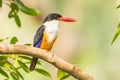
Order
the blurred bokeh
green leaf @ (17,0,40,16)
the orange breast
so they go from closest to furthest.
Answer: green leaf @ (17,0,40,16), the orange breast, the blurred bokeh

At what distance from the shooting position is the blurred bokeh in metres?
10.1

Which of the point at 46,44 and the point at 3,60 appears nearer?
the point at 3,60

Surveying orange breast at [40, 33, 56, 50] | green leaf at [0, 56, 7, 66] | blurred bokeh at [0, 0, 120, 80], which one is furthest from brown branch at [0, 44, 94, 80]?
blurred bokeh at [0, 0, 120, 80]

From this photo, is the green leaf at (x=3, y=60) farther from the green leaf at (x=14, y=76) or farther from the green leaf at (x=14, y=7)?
the green leaf at (x=14, y=7)

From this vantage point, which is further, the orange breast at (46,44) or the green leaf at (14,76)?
the orange breast at (46,44)

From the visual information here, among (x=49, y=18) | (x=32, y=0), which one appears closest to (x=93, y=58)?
(x=32, y=0)

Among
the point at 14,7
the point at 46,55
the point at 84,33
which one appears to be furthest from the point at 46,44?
the point at 84,33

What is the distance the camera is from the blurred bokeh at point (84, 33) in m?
10.1

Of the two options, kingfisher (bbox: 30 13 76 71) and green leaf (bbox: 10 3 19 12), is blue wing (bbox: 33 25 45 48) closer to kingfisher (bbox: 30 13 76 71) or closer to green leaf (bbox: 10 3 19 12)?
kingfisher (bbox: 30 13 76 71)

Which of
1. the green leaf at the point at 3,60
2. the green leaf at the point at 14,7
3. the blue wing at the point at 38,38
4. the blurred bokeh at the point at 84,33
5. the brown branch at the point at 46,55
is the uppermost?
the green leaf at the point at 14,7

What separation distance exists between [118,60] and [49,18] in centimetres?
634

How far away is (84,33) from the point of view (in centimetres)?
1181

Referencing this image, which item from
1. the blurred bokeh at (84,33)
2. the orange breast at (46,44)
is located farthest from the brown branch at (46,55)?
the blurred bokeh at (84,33)

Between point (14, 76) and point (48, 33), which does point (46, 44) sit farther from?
point (14, 76)
